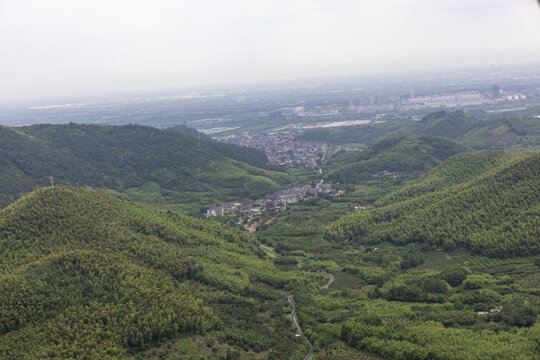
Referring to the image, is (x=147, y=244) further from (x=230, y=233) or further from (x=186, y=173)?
(x=186, y=173)

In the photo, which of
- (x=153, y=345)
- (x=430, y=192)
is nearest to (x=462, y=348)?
(x=153, y=345)

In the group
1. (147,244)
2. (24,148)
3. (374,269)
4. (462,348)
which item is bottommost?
(374,269)

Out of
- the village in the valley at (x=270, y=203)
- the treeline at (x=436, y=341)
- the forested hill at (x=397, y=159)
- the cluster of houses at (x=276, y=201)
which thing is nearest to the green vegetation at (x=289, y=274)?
the treeline at (x=436, y=341)

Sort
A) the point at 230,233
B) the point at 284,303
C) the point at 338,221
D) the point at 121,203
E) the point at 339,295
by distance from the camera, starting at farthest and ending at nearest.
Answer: the point at 338,221 → the point at 230,233 → the point at 121,203 → the point at 339,295 → the point at 284,303

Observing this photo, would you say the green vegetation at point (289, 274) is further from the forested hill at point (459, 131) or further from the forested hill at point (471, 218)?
the forested hill at point (459, 131)

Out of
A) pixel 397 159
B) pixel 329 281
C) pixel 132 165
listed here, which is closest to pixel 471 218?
pixel 329 281

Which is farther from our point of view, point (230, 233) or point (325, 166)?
point (325, 166)

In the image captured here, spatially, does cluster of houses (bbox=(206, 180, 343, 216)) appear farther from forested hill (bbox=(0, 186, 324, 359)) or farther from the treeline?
the treeline
